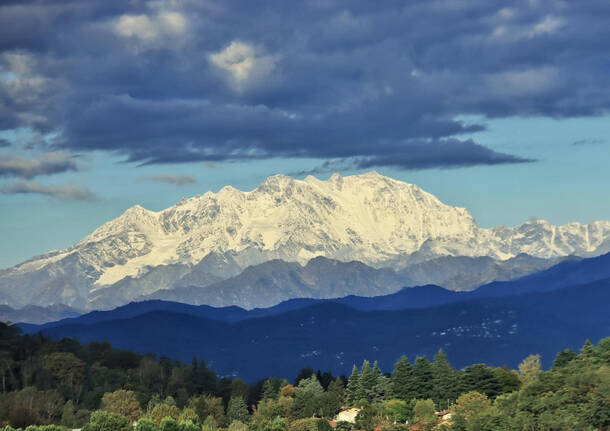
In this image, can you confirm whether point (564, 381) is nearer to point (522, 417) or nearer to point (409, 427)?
point (522, 417)

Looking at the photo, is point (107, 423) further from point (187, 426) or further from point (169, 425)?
point (187, 426)

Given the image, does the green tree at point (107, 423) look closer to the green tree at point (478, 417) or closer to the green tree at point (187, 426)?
the green tree at point (187, 426)

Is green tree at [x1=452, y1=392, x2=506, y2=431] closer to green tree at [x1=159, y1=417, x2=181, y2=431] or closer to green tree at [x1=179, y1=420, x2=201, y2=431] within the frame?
green tree at [x1=179, y1=420, x2=201, y2=431]

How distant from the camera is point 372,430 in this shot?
200 metres

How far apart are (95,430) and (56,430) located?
7215mm

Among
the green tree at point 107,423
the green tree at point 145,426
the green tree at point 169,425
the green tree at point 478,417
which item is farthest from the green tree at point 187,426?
the green tree at point 478,417

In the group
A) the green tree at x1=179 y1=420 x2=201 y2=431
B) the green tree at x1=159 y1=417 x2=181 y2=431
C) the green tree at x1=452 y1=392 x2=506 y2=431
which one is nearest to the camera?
the green tree at x1=452 y1=392 x2=506 y2=431

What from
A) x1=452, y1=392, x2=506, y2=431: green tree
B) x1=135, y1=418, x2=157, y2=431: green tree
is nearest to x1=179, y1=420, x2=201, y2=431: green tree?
x1=135, y1=418, x2=157, y2=431: green tree

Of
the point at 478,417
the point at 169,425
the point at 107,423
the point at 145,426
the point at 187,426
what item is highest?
the point at 107,423

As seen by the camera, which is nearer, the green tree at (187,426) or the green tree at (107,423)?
the green tree at (187,426)

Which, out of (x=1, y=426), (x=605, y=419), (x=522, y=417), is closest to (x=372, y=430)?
(x=522, y=417)

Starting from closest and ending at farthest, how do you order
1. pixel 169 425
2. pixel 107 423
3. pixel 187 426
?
pixel 187 426, pixel 169 425, pixel 107 423

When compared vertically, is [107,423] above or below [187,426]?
above

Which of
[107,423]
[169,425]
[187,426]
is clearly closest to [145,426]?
[169,425]
